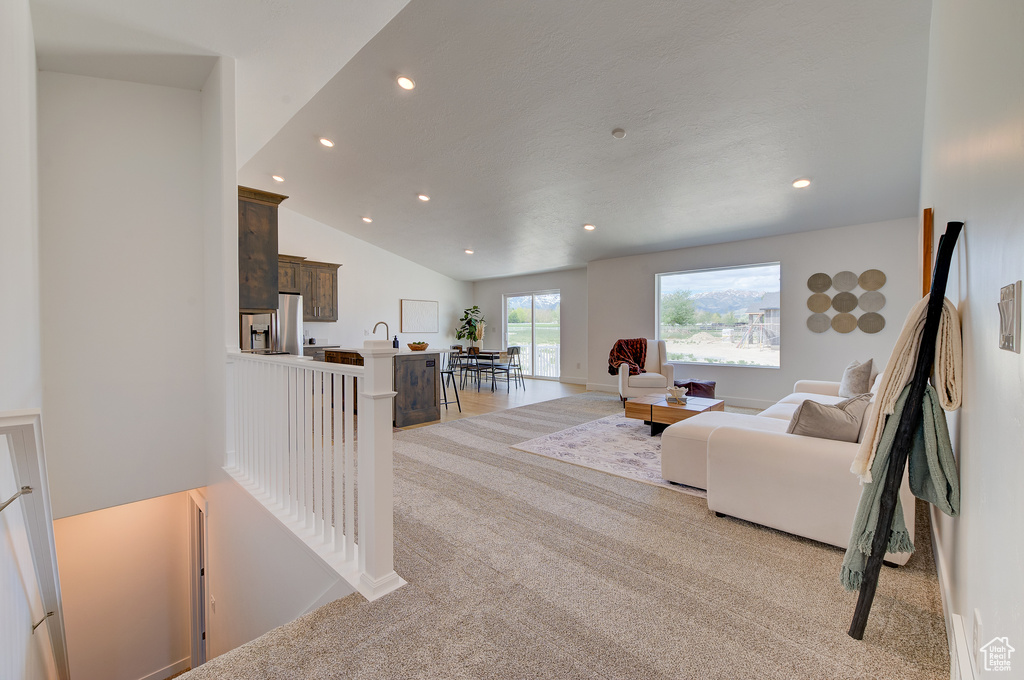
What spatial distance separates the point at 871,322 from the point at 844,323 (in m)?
0.25

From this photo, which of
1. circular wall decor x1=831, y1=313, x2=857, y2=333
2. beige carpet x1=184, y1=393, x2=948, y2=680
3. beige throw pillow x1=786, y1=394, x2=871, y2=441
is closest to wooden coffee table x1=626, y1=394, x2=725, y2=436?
beige carpet x1=184, y1=393, x2=948, y2=680

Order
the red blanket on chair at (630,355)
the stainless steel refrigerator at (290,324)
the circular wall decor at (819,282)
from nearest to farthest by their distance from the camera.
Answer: the circular wall decor at (819,282) → the stainless steel refrigerator at (290,324) → the red blanket on chair at (630,355)

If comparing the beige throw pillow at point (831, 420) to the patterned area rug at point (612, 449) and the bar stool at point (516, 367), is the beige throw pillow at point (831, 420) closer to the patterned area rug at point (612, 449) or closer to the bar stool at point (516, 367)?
the patterned area rug at point (612, 449)

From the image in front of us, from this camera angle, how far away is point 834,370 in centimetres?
506

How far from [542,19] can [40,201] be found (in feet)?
10.8

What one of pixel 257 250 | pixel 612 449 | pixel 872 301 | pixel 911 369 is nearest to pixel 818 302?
pixel 872 301

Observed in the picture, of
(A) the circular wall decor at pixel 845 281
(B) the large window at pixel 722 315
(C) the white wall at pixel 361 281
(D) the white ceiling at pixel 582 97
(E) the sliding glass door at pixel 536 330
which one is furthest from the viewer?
(E) the sliding glass door at pixel 536 330

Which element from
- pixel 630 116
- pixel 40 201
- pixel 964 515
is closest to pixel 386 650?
pixel 964 515

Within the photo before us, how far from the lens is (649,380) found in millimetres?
5504

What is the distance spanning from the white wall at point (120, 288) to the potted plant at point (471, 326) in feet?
21.9

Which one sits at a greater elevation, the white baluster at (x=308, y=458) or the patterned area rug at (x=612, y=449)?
the white baluster at (x=308, y=458)

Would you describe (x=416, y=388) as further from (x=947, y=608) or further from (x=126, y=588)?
(x=947, y=608)

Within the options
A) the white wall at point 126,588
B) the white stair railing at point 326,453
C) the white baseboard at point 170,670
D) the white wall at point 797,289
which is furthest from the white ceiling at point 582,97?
the white baseboard at point 170,670

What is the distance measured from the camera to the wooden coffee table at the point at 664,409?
12.1 feet
